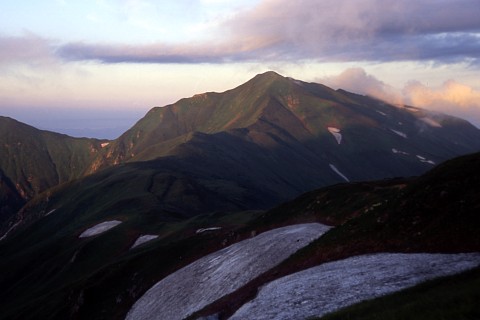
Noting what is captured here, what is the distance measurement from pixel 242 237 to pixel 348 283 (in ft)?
133

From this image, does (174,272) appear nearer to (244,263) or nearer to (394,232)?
(244,263)

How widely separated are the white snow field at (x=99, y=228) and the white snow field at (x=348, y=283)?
4078 inches

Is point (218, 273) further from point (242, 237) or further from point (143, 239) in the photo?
point (143, 239)

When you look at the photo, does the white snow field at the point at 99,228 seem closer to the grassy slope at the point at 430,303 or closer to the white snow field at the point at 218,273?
the white snow field at the point at 218,273

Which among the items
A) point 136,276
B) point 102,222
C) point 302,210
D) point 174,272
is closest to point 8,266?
point 102,222

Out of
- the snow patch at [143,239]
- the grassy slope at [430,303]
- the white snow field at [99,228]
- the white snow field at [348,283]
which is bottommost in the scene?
the white snow field at [99,228]

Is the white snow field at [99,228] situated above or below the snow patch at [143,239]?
below

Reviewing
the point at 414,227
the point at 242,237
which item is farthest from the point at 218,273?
the point at 414,227

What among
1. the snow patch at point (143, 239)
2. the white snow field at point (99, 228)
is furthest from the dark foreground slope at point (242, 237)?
the white snow field at point (99, 228)

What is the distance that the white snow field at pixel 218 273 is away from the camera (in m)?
52.4

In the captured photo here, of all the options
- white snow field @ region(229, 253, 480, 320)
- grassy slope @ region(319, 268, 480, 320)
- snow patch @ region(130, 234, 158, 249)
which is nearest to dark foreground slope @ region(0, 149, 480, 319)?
snow patch @ region(130, 234, 158, 249)

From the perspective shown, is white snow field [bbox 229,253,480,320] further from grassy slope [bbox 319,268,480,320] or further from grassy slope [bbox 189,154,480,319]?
grassy slope [bbox 189,154,480,319]

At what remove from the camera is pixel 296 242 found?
55531 mm

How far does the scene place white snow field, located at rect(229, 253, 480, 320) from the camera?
30.3m
